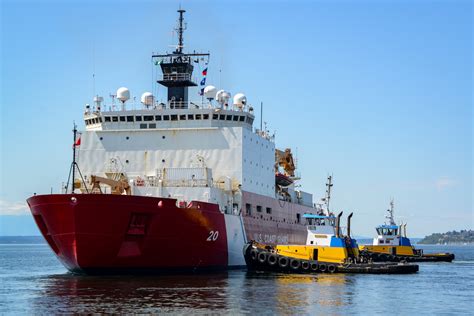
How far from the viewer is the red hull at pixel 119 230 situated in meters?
30.7

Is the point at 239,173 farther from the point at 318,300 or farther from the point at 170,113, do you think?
the point at 318,300

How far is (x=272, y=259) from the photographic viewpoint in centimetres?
3897

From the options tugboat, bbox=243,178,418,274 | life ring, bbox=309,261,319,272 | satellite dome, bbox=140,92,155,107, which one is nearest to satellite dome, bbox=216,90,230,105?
satellite dome, bbox=140,92,155,107

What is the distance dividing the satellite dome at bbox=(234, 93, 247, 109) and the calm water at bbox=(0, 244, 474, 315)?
1040 centimetres

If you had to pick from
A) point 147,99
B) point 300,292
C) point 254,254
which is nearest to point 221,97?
point 147,99

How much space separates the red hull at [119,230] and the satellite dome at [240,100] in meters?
10.0

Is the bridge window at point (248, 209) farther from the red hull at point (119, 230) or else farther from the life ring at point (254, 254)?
the red hull at point (119, 230)

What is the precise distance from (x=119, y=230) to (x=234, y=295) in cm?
591

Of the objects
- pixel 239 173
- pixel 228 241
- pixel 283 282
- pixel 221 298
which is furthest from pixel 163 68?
pixel 221 298

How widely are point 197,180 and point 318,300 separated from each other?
458 inches

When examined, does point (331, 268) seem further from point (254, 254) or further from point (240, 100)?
point (240, 100)

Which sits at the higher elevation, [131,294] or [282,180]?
[282,180]

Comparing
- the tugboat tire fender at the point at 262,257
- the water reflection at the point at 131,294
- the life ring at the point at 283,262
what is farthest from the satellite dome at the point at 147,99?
the water reflection at the point at 131,294

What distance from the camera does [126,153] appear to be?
39.8 metres
